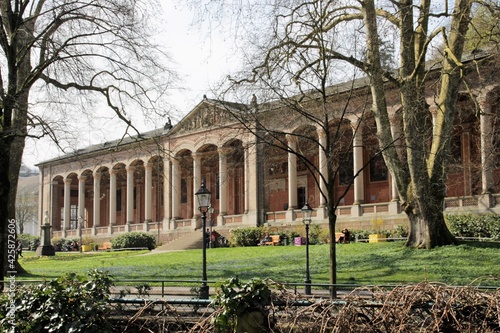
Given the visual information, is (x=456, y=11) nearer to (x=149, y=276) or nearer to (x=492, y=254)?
(x=492, y=254)

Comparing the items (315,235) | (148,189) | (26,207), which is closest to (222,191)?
(148,189)

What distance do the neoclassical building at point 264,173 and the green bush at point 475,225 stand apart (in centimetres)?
182

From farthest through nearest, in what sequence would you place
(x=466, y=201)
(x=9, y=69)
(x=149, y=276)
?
1. (x=466, y=201)
2. (x=149, y=276)
3. (x=9, y=69)

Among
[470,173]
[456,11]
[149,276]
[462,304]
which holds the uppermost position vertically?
[456,11]

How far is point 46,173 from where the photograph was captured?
6762 centimetres

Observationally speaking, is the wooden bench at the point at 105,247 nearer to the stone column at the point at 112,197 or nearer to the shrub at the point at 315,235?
the stone column at the point at 112,197

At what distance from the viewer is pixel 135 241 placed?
49938 millimetres

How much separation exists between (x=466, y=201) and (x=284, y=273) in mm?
16076

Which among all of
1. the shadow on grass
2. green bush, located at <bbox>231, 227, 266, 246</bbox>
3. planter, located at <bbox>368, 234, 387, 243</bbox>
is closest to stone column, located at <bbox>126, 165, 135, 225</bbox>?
green bush, located at <bbox>231, 227, 266, 246</bbox>

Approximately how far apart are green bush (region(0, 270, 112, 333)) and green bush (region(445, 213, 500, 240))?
25356mm

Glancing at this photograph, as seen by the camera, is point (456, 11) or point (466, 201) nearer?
point (456, 11)

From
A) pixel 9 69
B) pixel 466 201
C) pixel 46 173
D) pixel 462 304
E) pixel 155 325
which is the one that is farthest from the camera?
pixel 46 173

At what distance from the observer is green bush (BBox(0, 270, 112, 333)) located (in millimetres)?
6617

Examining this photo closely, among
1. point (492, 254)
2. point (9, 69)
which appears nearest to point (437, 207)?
point (492, 254)
